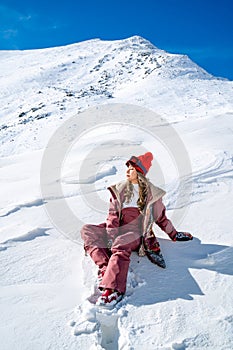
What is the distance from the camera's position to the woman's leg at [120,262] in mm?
2137

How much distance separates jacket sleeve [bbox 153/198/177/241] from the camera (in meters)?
2.73

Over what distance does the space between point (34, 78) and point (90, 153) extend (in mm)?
26408

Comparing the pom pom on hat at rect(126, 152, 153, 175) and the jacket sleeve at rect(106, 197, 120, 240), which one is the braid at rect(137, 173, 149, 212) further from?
the jacket sleeve at rect(106, 197, 120, 240)

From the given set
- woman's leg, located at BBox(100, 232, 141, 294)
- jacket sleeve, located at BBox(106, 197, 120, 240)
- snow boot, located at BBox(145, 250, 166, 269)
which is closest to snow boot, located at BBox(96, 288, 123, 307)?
woman's leg, located at BBox(100, 232, 141, 294)

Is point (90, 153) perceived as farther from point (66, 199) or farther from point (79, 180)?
point (66, 199)

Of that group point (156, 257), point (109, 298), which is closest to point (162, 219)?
point (156, 257)

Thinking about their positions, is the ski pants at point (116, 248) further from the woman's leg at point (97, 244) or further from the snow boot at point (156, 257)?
the snow boot at point (156, 257)

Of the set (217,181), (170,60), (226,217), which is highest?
(170,60)

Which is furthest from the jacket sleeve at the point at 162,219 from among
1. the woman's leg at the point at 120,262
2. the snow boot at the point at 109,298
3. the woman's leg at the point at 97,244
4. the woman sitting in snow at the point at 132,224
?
the snow boot at the point at 109,298

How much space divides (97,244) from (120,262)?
1.37ft

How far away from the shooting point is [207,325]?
72.4 inches

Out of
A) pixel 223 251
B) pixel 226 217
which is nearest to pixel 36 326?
pixel 223 251

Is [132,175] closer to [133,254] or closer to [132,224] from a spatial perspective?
[132,224]

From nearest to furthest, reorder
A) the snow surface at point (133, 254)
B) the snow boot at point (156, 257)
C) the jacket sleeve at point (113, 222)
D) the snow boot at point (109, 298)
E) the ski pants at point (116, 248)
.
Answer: the snow surface at point (133, 254), the snow boot at point (109, 298), the ski pants at point (116, 248), the snow boot at point (156, 257), the jacket sleeve at point (113, 222)
